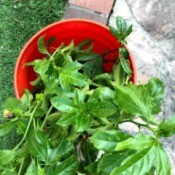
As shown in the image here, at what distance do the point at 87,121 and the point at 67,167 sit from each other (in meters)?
0.12

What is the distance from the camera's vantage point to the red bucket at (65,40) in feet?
4.48

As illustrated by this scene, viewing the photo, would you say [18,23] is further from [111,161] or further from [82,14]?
[111,161]

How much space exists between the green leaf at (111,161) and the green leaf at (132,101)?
116 millimetres

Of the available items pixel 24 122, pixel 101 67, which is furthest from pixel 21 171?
pixel 101 67

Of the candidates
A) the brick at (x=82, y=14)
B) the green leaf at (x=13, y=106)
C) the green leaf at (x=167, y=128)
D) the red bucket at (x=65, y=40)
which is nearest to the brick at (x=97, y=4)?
the brick at (x=82, y=14)

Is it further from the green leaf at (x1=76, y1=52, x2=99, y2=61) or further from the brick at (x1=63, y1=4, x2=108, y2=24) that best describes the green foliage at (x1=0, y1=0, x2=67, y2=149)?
the green leaf at (x1=76, y1=52, x2=99, y2=61)

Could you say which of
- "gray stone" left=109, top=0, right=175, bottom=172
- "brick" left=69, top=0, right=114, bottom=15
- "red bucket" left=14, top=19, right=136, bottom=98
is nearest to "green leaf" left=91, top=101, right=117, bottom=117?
"red bucket" left=14, top=19, right=136, bottom=98

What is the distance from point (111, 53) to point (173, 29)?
42 centimetres

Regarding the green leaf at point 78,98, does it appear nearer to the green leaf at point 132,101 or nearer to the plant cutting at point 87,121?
the plant cutting at point 87,121

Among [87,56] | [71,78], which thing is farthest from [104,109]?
[87,56]

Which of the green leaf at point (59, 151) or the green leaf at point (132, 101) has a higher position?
the green leaf at point (132, 101)

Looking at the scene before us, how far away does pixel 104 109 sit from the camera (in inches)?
39.6

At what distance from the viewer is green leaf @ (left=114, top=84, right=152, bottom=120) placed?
88 centimetres

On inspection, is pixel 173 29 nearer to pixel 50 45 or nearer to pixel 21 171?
pixel 50 45
